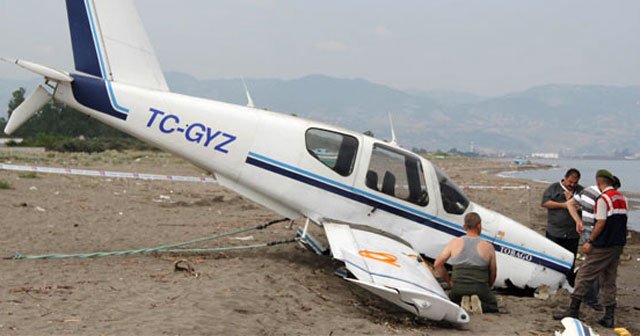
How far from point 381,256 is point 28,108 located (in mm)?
5958

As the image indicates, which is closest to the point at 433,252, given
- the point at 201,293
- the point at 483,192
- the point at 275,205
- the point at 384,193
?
the point at 384,193

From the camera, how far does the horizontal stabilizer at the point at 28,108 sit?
9.55m

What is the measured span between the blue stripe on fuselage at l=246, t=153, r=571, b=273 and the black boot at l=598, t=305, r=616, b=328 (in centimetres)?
179

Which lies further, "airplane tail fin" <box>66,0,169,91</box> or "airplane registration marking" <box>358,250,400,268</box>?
"airplane tail fin" <box>66,0,169,91</box>

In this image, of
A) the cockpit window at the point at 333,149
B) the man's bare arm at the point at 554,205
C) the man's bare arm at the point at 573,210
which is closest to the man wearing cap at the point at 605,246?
the man's bare arm at the point at 573,210

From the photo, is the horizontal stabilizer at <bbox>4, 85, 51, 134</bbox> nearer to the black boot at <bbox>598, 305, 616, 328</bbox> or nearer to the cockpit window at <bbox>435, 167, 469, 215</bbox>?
the cockpit window at <bbox>435, 167, 469, 215</bbox>

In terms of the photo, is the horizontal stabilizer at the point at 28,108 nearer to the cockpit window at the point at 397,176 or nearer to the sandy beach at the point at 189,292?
the sandy beach at the point at 189,292

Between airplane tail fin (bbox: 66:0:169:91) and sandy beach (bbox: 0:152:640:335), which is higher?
airplane tail fin (bbox: 66:0:169:91)

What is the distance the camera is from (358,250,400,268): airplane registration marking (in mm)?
8247

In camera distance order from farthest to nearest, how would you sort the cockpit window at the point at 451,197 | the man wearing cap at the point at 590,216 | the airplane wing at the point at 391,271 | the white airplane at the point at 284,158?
the cockpit window at the point at 451,197 → the white airplane at the point at 284,158 → the man wearing cap at the point at 590,216 → the airplane wing at the point at 391,271

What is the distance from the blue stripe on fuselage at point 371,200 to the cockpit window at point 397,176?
0.59ft

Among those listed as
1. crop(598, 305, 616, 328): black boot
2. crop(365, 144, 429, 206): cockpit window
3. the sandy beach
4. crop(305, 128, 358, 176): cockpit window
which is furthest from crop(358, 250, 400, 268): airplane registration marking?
crop(598, 305, 616, 328): black boot

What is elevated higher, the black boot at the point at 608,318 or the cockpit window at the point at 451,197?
the cockpit window at the point at 451,197

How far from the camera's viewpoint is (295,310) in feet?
23.7
